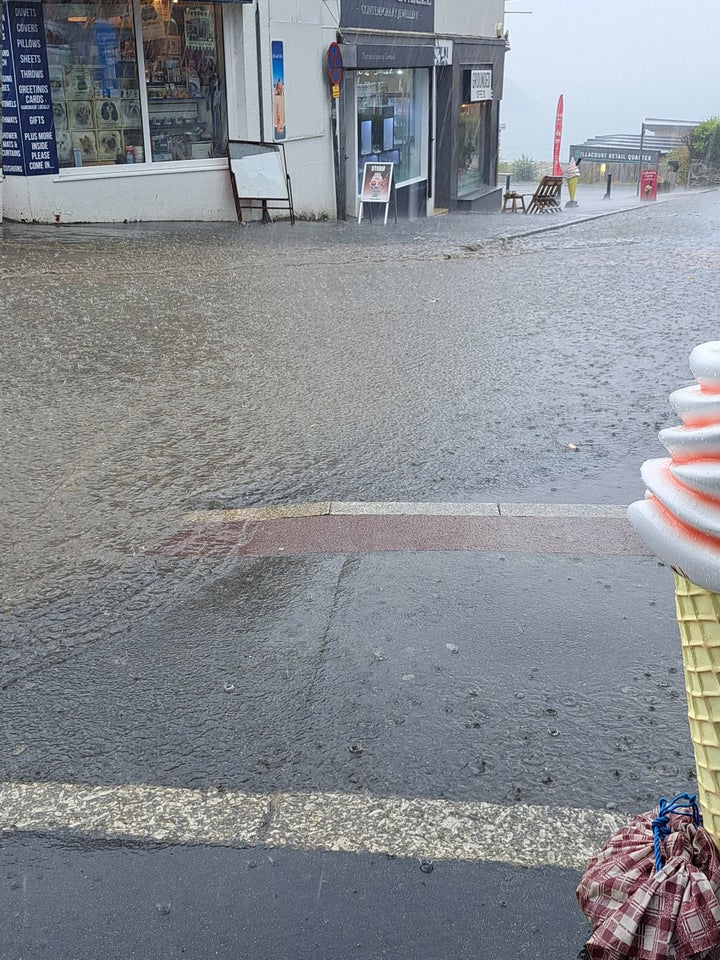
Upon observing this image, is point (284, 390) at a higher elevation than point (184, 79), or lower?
lower

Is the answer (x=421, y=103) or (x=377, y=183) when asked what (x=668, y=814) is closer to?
(x=377, y=183)

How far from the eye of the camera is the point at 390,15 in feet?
66.0

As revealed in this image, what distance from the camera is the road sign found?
698 inches

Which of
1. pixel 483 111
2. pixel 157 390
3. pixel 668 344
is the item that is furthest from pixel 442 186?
pixel 157 390

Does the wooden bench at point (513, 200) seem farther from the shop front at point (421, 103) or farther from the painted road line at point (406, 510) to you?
the painted road line at point (406, 510)

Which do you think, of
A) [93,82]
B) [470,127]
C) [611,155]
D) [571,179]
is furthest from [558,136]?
[93,82]

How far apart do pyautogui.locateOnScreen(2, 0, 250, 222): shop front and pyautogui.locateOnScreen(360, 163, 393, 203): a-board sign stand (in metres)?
3.87

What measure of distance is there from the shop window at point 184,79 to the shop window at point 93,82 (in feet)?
1.13

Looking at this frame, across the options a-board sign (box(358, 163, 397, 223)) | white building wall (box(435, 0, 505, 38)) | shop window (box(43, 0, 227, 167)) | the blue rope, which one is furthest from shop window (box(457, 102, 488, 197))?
the blue rope

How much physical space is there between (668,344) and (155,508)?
505 centimetres

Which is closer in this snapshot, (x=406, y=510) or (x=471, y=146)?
(x=406, y=510)

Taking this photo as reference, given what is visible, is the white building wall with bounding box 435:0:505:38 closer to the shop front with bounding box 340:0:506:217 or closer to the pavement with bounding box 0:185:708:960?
the shop front with bounding box 340:0:506:217

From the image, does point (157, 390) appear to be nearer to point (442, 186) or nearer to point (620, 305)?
point (620, 305)

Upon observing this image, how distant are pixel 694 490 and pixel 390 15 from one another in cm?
2084
